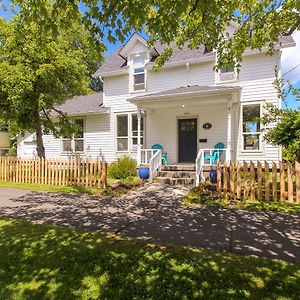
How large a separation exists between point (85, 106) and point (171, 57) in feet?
23.6

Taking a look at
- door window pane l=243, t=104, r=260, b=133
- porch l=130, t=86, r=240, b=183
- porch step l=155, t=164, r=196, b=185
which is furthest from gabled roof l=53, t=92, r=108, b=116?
door window pane l=243, t=104, r=260, b=133

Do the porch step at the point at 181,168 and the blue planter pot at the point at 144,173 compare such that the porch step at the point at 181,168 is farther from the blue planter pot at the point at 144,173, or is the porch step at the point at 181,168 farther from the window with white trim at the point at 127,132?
the window with white trim at the point at 127,132

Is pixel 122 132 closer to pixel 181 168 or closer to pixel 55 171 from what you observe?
pixel 181 168

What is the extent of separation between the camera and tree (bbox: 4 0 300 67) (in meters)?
3.93

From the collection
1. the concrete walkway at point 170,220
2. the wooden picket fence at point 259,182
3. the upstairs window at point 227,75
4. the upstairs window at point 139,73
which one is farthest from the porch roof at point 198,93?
the concrete walkway at point 170,220

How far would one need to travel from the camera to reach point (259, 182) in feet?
27.2

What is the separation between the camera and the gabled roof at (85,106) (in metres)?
17.6

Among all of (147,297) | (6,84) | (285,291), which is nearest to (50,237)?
(147,297)

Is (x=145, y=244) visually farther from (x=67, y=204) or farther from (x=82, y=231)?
(x=67, y=204)

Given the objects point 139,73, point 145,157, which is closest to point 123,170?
point 145,157

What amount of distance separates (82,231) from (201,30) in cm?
612

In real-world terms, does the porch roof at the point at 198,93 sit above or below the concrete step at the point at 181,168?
above

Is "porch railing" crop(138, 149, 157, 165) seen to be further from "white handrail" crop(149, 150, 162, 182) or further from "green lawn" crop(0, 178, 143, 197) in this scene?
"green lawn" crop(0, 178, 143, 197)

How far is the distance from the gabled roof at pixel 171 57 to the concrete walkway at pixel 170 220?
867 centimetres
